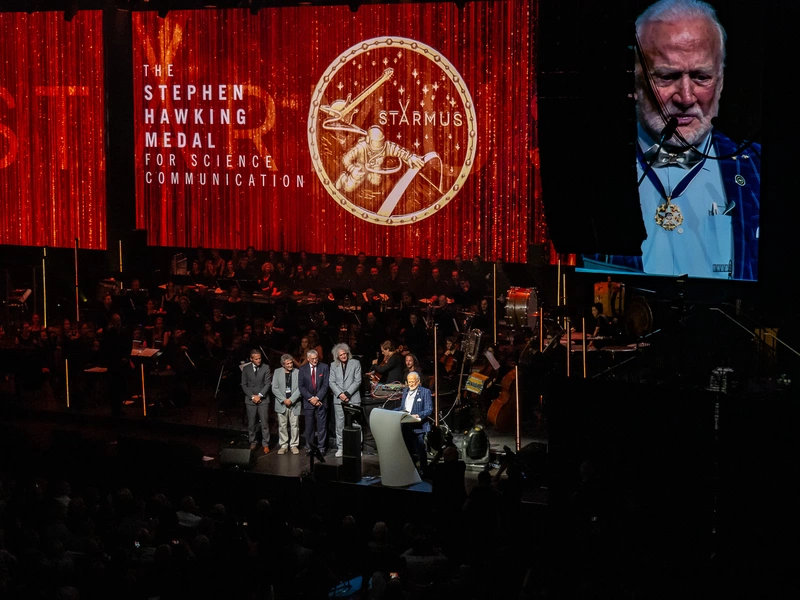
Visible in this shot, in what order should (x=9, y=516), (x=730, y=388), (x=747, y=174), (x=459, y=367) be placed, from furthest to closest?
(x=747, y=174) < (x=459, y=367) < (x=730, y=388) < (x=9, y=516)

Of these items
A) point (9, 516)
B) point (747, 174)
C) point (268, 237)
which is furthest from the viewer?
point (268, 237)

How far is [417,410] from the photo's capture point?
39.2 feet

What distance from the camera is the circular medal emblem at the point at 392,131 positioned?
1808cm

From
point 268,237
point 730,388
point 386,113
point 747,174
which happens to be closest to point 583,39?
point 730,388

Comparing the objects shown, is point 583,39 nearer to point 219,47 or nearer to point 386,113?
point 386,113

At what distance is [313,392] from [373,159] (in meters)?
6.88

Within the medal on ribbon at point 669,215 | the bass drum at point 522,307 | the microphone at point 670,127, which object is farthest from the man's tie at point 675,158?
the bass drum at point 522,307

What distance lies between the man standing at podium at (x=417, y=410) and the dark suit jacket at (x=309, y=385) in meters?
0.98

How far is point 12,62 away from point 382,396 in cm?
1123

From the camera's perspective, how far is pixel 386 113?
60.5 feet

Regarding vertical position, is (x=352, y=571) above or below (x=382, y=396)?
below

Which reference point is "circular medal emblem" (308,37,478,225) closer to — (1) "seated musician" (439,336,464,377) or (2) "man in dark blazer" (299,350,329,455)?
(1) "seated musician" (439,336,464,377)

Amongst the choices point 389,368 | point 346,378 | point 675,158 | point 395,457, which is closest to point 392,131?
point 675,158

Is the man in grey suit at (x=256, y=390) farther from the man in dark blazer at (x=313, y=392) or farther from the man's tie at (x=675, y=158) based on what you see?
the man's tie at (x=675, y=158)
